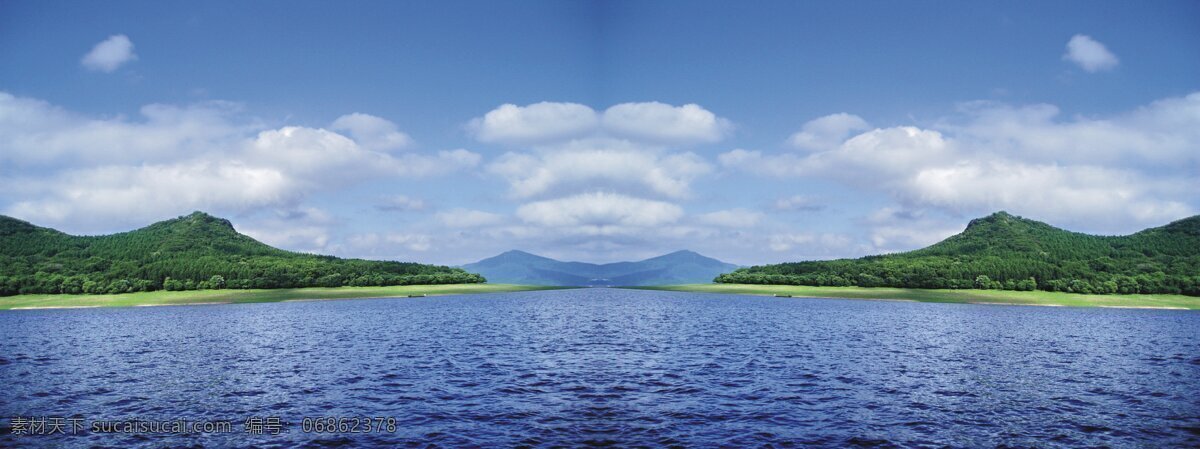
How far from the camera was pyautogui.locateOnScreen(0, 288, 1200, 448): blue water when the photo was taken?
32.1 meters

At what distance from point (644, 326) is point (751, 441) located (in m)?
67.2

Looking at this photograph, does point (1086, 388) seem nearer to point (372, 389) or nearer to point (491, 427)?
point (491, 427)

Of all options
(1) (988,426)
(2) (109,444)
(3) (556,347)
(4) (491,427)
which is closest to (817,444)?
(1) (988,426)

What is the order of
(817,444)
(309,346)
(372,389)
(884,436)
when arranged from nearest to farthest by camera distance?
(817,444)
(884,436)
(372,389)
(309,346)

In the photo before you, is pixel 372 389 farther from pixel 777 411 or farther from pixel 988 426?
pixel 988 426

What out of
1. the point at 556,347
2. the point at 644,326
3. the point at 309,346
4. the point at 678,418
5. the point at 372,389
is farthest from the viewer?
the point at 644,326

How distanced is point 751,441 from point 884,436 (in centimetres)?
751

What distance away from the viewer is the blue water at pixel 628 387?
32062 millimetres

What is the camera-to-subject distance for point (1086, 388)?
46.3m

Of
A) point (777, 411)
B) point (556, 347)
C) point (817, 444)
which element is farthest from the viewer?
point (556, 347)

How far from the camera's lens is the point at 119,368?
5475 cm

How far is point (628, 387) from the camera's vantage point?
1711 inches

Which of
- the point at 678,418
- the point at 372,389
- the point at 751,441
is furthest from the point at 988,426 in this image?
the point at 372,389

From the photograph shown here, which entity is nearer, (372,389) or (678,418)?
(678,418)
